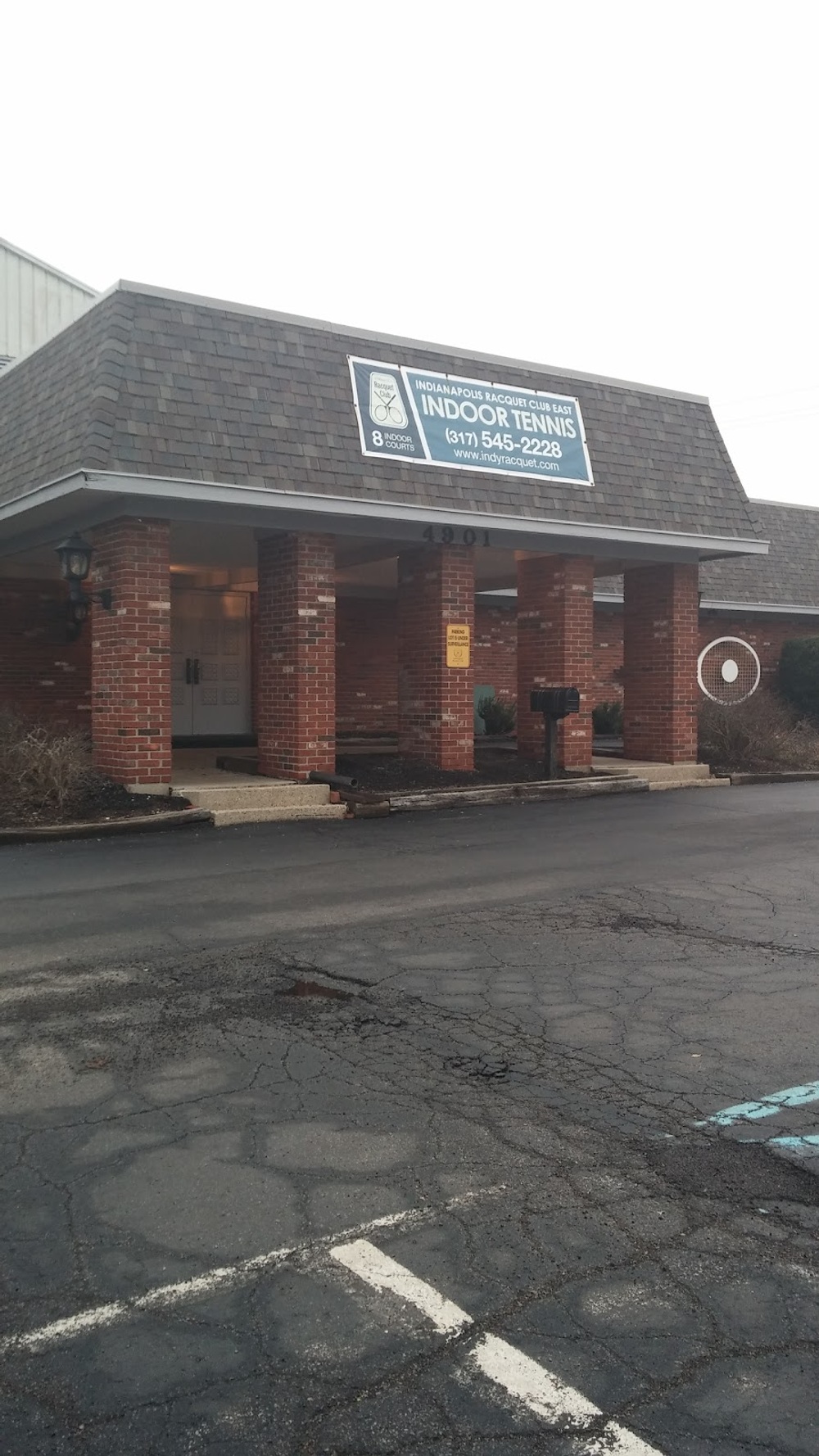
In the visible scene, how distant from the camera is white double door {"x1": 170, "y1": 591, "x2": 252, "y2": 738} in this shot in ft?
61.7

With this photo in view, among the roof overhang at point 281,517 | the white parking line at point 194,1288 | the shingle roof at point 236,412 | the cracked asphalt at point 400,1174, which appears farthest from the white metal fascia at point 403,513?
the white parking line at point 194,1288

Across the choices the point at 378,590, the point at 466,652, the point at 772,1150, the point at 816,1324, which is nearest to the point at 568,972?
the point at 772,1150

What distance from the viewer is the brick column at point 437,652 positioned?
14883 millimetres

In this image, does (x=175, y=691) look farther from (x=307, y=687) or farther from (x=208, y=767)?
(x=307, y=687)

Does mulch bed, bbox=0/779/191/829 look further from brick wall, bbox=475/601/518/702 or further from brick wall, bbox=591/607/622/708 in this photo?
brick wall, bbox=591/607/622/708

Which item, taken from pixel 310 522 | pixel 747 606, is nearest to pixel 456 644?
pixel 310 522

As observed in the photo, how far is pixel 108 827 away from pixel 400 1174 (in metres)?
8.01

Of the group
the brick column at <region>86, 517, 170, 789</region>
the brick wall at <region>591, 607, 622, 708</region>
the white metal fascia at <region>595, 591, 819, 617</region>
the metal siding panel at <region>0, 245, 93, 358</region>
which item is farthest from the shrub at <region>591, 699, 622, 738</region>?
the metal siding panel at <region>0, 245, 93, 358</region>

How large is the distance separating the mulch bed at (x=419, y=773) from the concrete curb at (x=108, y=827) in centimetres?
254

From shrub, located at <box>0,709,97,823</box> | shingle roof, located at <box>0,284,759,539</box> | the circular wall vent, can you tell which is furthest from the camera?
the circular wall vent

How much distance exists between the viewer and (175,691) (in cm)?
1873

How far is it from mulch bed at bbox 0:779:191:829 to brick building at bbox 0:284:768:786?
39 centimetres

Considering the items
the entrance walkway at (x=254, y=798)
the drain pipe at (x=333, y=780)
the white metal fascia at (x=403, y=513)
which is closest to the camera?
the white metal fascia at (x=403, y=513)

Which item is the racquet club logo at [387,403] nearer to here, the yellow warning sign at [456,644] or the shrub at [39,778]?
the yellow warning sign at [456,644]
